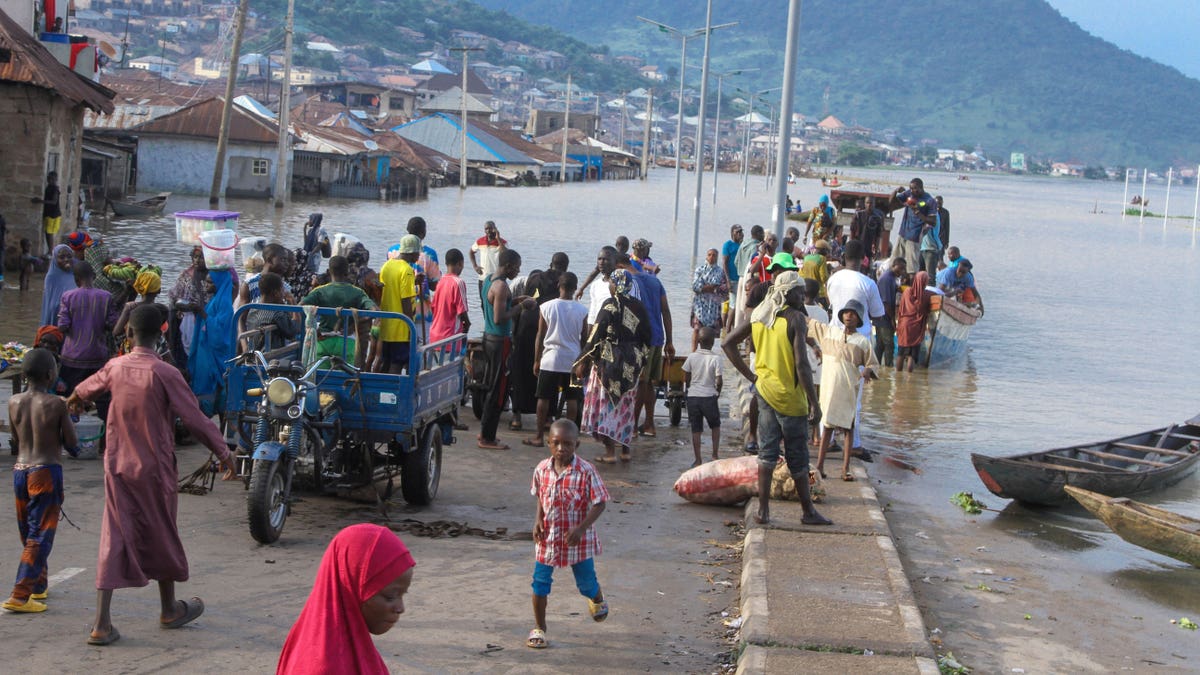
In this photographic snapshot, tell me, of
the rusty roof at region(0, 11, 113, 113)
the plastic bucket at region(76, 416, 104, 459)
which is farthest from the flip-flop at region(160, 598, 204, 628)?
the rusty roof at region(0, 11, 113, 113)

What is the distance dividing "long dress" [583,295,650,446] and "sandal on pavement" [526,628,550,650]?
4.15 m

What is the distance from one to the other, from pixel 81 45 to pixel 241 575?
20.1m

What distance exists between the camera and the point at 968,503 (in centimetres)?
1148

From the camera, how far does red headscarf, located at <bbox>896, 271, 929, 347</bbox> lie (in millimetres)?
18984

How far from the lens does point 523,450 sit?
11.7 m

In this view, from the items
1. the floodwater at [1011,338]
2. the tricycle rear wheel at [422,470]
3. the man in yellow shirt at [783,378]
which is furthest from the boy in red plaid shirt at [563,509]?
the floodwater at [1011,338]

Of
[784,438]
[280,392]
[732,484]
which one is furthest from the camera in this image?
[732,484]

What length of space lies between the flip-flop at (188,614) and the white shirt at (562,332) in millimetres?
5019

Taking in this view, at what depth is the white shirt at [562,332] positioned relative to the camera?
1138cm

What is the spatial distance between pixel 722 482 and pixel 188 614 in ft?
14.7

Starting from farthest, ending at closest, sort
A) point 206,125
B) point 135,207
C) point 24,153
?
point 206,125, point 135,207, point 24,153

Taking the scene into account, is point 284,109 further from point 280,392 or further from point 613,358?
point 280,392

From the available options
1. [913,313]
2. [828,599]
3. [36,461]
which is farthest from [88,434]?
[913,313]

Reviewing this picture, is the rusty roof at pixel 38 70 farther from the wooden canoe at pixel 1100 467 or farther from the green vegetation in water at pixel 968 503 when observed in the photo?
the wooden canoe at pixel 1100 467
